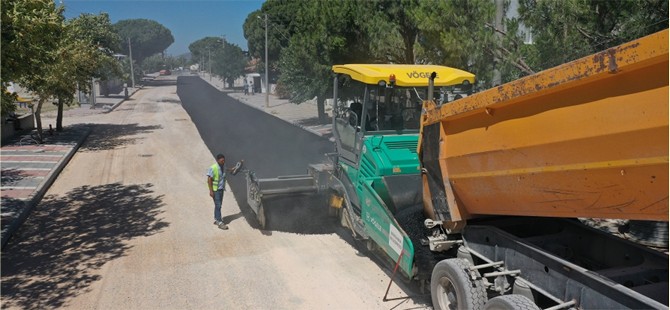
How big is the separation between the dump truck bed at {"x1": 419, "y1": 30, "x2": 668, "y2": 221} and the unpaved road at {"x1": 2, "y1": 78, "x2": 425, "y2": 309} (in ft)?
7.94

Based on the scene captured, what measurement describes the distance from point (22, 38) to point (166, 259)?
4.12 metres

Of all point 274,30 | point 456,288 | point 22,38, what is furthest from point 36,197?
point 274,30

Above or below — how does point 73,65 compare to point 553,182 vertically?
above

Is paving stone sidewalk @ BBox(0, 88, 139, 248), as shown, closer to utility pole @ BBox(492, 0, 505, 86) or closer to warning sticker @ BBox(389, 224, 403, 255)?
warning sticker @ BBox(389, 224, 403, 255)

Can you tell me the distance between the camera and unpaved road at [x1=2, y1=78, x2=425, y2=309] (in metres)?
6.40

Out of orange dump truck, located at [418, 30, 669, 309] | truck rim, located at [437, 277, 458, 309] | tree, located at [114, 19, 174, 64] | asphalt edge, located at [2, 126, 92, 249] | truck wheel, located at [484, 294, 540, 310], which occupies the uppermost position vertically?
tree, located at [114, 19, 174, 64]

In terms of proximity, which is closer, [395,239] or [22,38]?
[395,239]

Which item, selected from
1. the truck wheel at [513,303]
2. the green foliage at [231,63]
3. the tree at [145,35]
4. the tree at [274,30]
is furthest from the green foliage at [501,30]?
the tree at [145,35]

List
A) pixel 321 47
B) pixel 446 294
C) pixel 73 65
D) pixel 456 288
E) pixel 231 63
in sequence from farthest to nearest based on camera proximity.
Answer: pixel 231 63
pixel 321 47
pixel 73 65
pixel 446 294
pixel 456 288

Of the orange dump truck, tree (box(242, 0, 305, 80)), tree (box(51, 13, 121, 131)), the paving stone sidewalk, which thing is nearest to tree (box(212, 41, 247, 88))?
tree (box(242, 0, 305, 80))

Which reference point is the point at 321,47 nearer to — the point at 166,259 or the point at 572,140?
the point at 166,259

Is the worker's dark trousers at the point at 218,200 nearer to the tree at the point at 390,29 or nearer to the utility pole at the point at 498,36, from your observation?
the utility pole at the point at 498,36

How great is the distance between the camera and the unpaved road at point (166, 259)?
6.40m

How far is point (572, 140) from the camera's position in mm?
3596
